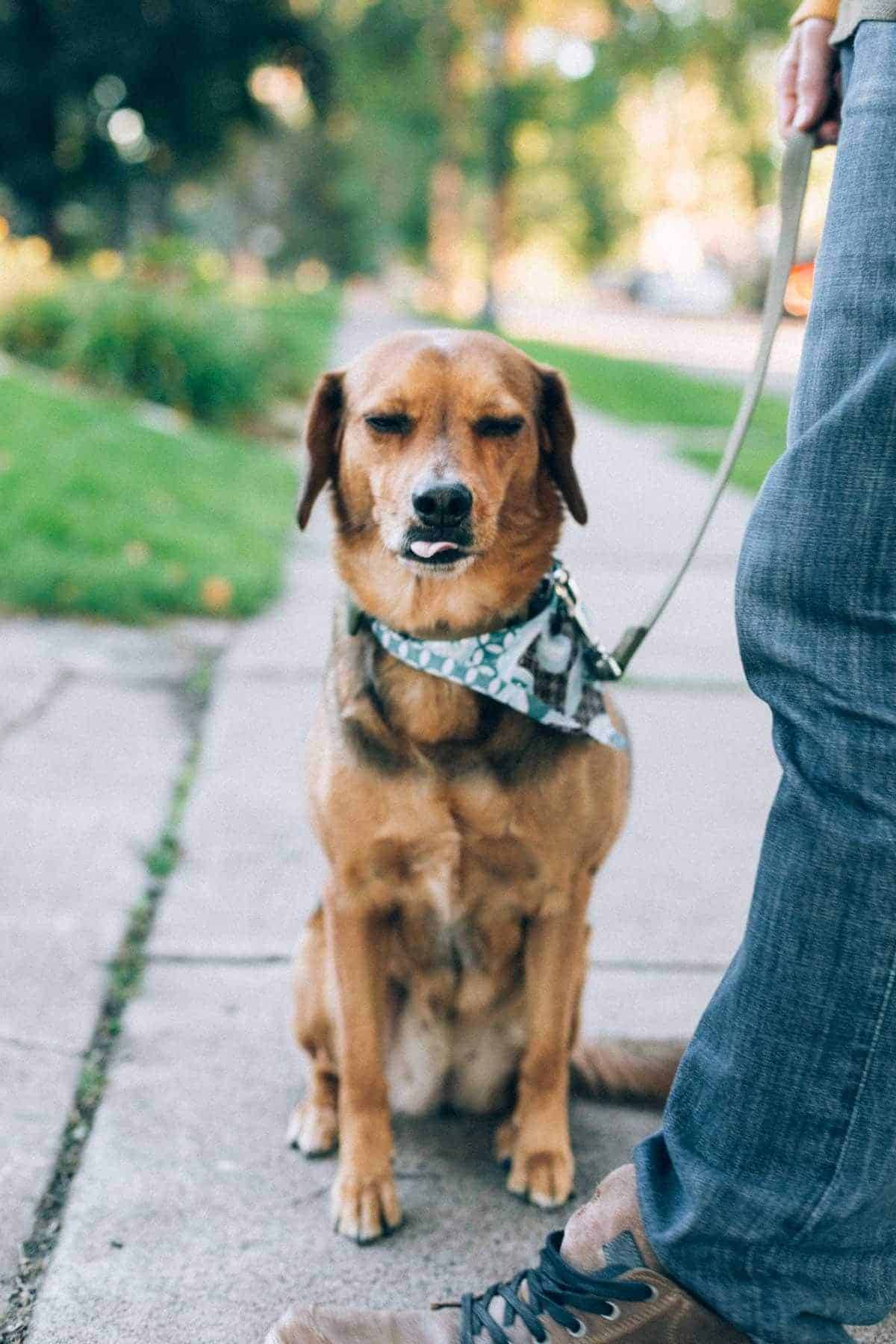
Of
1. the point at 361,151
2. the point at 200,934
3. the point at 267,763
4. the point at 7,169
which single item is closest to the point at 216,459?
the point at 267,763

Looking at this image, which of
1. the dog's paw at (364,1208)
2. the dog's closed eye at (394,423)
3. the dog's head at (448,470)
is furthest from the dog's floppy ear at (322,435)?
the dog's paw at (364,1208)

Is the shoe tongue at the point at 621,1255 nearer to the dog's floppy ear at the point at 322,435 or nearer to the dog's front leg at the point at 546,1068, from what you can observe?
the dog's front leg at the point at 546,1068

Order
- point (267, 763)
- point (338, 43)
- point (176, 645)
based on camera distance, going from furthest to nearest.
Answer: point (338, 43)
point (176, 645)
point (267, 763)

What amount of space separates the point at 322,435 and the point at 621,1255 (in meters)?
1.45

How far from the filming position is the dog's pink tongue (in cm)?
213

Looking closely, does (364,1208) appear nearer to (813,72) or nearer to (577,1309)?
(577,1309)

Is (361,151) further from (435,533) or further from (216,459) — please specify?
(435,533)

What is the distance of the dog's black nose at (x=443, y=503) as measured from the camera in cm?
211

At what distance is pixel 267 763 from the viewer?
150 inches

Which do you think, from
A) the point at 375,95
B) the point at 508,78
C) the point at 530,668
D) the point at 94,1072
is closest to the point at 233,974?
the point at 94,1072

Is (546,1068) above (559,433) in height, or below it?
below

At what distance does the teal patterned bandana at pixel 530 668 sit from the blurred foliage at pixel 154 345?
8.45 m

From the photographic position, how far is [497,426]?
2.25 meters

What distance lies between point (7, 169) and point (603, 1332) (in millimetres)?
24182
